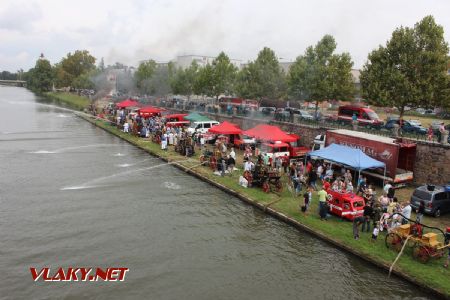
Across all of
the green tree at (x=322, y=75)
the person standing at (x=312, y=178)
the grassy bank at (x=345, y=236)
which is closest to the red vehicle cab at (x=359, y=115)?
the green tree at (x=322, y=75)

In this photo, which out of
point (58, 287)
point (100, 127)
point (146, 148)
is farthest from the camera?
point (100, 127)

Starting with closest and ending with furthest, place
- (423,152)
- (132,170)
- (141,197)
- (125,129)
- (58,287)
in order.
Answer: (58,287) < (141,197) < (423,152) < (132,170) < (125,129)

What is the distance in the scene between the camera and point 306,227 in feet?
54.8

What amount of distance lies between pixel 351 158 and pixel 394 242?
7694mm

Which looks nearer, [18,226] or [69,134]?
[18,226]

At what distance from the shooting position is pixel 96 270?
1269 centimetres

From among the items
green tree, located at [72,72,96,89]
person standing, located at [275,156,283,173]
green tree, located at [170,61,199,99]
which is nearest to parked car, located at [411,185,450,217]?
person standing, located at [275,156,283,173]

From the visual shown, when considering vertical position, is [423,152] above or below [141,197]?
above

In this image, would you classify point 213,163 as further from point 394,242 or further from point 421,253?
point 421,253

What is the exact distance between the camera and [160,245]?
14898 millimetres

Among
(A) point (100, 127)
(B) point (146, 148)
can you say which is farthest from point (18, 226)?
(A) point (100, 127)

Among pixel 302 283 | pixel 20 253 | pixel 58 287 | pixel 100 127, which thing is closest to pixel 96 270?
pixel 58 287

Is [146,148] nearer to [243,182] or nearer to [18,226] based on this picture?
[243,182]

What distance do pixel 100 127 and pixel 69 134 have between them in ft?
21.9
